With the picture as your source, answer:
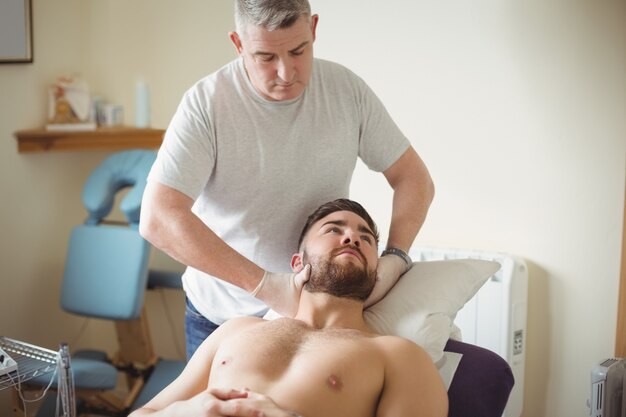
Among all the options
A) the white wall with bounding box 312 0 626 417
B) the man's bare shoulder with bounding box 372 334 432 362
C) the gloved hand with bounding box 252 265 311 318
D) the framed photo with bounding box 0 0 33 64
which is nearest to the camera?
the man's bare shoulder with bounding box 372 334 432 362

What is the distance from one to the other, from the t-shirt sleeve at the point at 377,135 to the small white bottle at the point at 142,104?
1549mm

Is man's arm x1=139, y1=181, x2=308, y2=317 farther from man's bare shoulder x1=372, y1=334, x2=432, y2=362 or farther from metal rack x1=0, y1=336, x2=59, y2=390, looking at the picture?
metal rack x1=0, y1=336, x2=59, y2=390

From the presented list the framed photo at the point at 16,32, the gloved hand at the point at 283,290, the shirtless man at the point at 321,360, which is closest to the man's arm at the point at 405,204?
the shirtless man at the point at 321,360

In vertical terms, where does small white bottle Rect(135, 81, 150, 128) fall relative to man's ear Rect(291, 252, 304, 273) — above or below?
above

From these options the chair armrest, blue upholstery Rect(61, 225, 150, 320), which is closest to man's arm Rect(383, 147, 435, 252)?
blue upholstery Rect(61, 225, 150, 320)

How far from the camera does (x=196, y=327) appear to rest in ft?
7.63

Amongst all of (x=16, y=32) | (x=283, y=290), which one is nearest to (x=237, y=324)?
(x=283, y=290)

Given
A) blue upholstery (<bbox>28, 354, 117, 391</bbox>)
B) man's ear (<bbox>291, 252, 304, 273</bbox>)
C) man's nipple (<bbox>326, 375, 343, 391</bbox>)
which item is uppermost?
man's ear (<bbox>291, 252, 304, 273</bbox>)

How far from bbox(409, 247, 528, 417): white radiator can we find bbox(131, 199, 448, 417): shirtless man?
0.69m

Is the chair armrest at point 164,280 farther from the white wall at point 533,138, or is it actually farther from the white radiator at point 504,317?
the white radiator at point 504,317

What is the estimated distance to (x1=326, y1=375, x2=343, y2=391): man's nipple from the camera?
1.81 metres

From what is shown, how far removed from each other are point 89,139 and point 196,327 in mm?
1450

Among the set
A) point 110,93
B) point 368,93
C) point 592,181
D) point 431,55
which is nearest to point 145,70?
point 110,93

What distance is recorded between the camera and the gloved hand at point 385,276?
212cm
